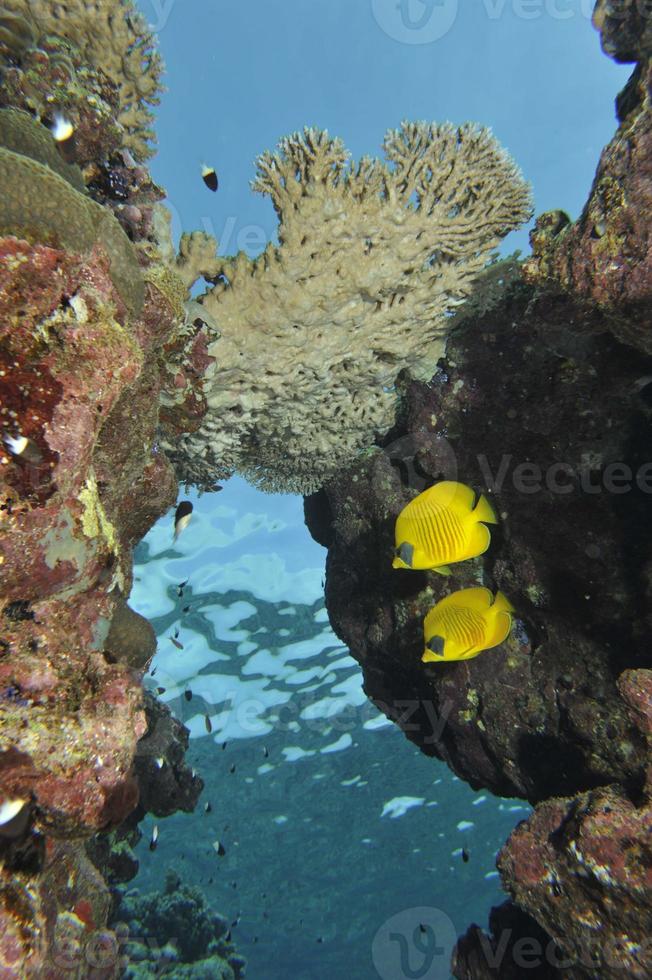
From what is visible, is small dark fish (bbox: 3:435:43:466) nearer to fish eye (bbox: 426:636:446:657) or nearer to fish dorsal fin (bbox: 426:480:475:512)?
fish dorsal fin (bbox: 426:480:475:512)

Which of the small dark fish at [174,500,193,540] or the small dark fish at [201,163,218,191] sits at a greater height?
the small dark fish at [201,163,218,191]

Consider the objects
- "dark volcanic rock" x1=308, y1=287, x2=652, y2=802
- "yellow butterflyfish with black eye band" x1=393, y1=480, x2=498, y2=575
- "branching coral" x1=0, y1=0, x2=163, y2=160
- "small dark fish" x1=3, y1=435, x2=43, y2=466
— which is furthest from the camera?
"dark volcanic rock" x1=308, y1=287, x2=652, y2=802

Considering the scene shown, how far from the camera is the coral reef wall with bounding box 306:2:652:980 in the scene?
311 centimetres

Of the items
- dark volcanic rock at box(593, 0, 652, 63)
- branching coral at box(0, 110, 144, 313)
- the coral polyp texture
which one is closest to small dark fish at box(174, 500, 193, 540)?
the coral polyp texture

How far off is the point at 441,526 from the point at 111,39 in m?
4.73

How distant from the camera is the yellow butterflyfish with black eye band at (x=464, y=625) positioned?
11.7 feet

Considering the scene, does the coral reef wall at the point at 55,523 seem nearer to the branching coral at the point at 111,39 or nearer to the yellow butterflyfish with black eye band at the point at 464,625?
the branching coral at the point at 111,39

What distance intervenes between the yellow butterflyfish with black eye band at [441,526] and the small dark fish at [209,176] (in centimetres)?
411

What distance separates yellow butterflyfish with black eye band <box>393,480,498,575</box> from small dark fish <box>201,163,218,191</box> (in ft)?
13.5

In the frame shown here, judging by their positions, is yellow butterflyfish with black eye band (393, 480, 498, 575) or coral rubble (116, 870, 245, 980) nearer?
yellow butterflyfish with black eye band (393, 480, 498, 575)

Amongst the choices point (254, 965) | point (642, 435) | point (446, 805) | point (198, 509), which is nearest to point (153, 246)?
point (642, 435)

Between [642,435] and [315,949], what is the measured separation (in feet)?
133

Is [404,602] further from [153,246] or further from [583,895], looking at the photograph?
[153,246]

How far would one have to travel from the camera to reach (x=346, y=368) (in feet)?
17.3
